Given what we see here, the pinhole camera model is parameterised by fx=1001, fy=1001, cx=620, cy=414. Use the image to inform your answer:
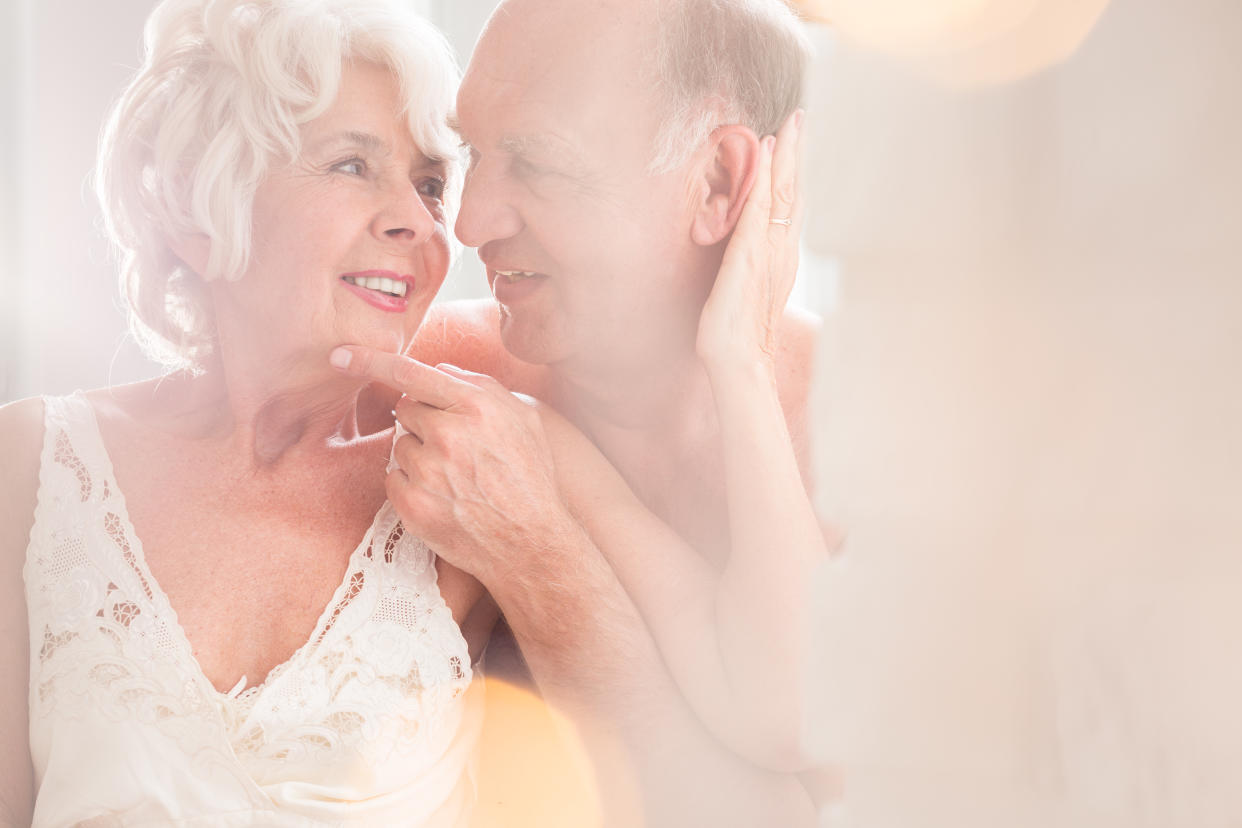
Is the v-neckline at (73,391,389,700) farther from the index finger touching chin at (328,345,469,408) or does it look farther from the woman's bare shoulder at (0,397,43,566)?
the index finger touching chin at (328,345,469,408)

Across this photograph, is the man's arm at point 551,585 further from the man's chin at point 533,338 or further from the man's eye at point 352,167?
the man's eye at point 352,167

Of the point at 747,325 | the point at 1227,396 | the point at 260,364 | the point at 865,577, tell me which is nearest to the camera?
the point at 1227,396

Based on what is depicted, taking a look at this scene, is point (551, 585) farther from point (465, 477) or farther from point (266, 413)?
point (266, 413)

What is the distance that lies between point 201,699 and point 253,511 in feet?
0.77

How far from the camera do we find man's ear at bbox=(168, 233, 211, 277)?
3.89 ft

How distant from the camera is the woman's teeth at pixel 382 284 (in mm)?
1148

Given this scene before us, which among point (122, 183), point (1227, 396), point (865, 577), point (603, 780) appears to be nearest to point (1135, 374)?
point (1227, 396)

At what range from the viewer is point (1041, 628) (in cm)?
84

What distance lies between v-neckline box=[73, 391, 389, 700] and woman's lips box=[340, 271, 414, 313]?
9.6 inches

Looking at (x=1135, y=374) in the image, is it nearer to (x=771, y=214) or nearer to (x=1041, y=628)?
(x=1041, y=628)

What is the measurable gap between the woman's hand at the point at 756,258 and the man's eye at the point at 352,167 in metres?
0.43

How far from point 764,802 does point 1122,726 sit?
46cm

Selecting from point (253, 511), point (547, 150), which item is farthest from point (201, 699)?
point (547, 150)

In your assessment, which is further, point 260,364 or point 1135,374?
point 260,364
